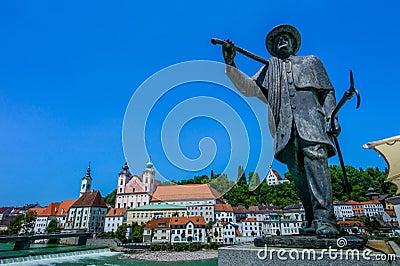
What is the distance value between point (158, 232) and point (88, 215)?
31961mm

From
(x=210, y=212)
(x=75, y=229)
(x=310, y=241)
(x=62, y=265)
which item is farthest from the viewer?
(x=75, y=229)

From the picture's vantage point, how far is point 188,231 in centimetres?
5462

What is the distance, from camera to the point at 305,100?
3.65 meters

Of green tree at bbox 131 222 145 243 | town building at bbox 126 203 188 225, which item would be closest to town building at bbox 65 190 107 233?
town building at bbox 126 203 188 225

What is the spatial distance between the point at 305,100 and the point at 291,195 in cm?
9056

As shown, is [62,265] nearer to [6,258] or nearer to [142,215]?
[6,258]

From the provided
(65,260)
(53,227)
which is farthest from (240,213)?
(53,227)

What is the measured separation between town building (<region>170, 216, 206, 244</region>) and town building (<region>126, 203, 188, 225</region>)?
11064 mm

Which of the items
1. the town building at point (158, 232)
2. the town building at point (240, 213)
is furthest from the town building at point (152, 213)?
the town building at point (240, 213)

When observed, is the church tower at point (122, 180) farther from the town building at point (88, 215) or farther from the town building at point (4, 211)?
the town building at point (4, 211)

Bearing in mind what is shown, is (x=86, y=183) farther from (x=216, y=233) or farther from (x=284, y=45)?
(x=284, y=45)

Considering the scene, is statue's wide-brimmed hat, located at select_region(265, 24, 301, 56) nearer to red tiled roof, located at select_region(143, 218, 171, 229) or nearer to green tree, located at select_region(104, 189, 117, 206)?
red tiled roof, located at select_region(143, 218, 171, 229)

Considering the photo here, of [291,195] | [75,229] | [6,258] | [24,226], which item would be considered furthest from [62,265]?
[291,195]

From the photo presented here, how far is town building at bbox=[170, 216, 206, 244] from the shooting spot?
54062 mm
